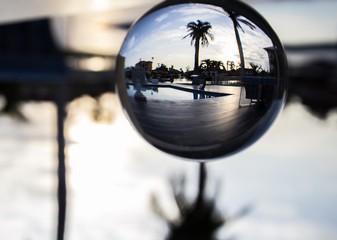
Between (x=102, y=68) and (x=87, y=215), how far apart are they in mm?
4394

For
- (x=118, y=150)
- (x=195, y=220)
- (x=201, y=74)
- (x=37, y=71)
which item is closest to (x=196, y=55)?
(x=201, y=74)

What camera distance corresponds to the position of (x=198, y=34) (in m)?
1.02

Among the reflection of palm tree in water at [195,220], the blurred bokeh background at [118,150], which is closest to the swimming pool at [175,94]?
the blurred bokeh background at [118,150]

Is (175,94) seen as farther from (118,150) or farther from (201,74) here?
(118,150)

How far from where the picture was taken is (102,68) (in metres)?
7.66

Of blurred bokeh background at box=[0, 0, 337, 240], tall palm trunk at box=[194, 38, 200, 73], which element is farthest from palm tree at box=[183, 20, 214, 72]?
blurred bokeh background at box=[0, 0, 337, 240]

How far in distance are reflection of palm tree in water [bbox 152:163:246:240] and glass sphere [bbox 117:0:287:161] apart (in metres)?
2.25

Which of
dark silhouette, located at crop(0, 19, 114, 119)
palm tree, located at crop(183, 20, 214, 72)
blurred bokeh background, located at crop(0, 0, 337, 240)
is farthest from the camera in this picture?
dark silhouette, located at crop(0, 19, 114, 119)

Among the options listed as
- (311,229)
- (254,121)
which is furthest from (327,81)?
(254,121)

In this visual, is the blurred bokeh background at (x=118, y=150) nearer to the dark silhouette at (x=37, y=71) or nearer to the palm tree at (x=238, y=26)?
the dark silhouette at (x=37, y=71)

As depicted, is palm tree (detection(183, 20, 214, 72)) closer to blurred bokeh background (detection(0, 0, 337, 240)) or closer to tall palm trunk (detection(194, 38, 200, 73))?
tall palm trunk (detection(194, 38, 200, 73))

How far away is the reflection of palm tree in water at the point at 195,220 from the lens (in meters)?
3.39

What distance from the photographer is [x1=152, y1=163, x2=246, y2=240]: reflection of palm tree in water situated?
339 cm

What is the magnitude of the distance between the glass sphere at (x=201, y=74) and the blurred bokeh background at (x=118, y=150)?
16 cm
